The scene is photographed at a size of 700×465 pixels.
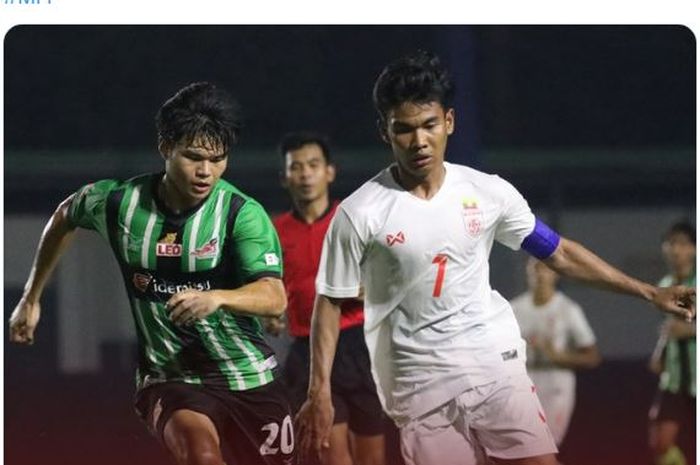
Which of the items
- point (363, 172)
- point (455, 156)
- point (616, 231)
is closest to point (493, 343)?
point (455, 156)

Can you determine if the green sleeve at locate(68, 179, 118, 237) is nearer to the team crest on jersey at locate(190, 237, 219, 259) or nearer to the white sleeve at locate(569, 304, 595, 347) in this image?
the team crest on jersey at locate(190, 237, 219, 259)

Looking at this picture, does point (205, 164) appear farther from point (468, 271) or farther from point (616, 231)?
point (616, 231)

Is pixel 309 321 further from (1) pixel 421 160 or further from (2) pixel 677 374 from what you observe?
(2) pixel 677 374

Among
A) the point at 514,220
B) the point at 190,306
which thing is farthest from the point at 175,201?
the point at 514,220

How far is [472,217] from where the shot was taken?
20.7ft

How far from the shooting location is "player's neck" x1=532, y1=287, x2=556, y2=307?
10883mm

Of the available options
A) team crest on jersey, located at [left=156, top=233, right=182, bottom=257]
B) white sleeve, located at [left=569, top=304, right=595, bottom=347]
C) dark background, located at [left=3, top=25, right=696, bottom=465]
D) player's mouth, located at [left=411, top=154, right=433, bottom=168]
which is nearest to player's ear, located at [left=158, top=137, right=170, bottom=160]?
team crest on jersey, located at [left=156, top=233, right=182, bottom=257]

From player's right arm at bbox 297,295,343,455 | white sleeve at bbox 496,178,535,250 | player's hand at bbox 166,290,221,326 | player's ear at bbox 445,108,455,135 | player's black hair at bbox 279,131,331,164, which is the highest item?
player's black hair at bbox 279,131,331,164

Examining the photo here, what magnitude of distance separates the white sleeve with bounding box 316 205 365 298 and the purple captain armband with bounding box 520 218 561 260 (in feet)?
2.31

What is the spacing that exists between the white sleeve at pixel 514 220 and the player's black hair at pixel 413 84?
431 millimetres

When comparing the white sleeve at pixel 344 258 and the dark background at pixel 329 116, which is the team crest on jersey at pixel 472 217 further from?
the dark background at pixel 329 116

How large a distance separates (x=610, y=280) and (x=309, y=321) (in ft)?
6.74

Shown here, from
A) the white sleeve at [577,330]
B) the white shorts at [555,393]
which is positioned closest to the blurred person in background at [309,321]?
the white sleeve at [577,330]

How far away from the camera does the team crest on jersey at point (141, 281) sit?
244 inches
